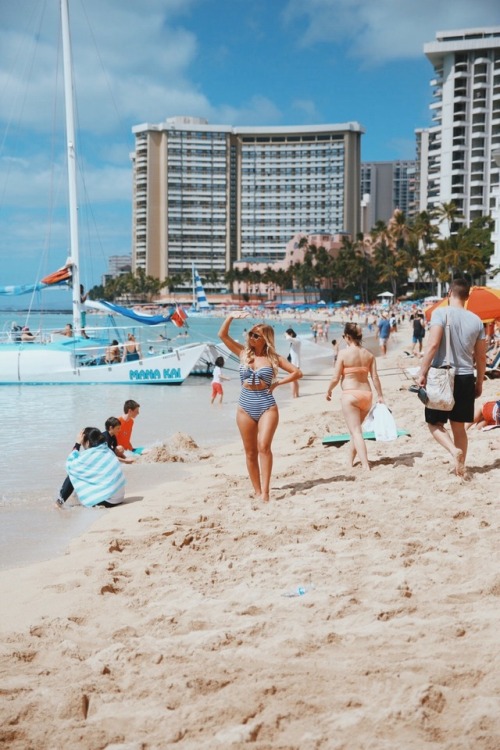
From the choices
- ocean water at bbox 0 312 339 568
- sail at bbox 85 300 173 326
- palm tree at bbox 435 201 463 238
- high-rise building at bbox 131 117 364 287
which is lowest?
ocean water at bbox 0 312 339 568

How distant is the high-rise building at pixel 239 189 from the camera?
17688 centimetres

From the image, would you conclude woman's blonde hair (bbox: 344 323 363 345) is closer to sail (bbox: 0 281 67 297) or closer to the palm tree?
sail (bbox: 0 281 67 297)

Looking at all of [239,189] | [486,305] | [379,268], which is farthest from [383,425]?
[239,189]

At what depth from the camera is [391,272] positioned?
4284 inches

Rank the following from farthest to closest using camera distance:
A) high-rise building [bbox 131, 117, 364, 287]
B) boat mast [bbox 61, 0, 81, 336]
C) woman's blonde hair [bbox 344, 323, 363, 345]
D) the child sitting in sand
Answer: high-rise building [bbox 131, 117, 364, 287] < boat mast [bbox 61, 0, 81, 336] < the child sitting in sand < woman's blonde hair [bbox 344, 323, 363, 345]

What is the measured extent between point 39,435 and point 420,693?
475 inches

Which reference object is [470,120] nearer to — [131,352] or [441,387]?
[131,352]

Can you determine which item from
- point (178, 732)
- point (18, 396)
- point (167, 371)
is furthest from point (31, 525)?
point (167, 371)

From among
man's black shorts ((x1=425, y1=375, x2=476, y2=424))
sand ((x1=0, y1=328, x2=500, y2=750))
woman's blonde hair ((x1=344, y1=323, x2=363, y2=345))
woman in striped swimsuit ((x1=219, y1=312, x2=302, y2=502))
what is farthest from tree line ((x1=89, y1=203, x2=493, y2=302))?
sand ((x1=0, y1=328, x2=500, y2=750))

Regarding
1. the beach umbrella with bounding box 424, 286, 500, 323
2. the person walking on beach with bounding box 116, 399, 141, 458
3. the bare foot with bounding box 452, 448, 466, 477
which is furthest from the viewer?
the beach umbrella with bounding box 424, 286, 500, 323

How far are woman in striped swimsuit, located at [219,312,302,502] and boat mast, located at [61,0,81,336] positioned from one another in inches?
706

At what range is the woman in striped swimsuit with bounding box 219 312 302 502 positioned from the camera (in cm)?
639

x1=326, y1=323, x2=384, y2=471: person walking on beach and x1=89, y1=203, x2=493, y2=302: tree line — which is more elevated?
x1=89, y1=203, x2=493, y2=302: tree line

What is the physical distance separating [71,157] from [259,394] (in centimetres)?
1969
